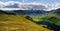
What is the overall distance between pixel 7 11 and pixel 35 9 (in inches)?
16.1

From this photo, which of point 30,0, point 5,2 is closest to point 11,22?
point 5,2

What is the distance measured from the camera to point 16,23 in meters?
1.92

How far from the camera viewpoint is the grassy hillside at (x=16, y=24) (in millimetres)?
1889

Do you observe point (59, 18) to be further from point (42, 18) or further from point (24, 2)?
point (24, 2)

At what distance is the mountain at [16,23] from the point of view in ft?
6.20

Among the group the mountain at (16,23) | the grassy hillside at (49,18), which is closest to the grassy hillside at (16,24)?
the mountain at (16,23)

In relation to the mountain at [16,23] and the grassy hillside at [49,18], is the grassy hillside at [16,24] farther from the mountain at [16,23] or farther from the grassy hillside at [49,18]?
the grassy hillside at [49,18]

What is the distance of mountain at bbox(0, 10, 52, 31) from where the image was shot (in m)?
1.89

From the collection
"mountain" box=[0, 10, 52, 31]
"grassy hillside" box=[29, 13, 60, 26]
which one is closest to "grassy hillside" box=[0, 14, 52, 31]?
"mountain" box=[0, 10, 52, 31]

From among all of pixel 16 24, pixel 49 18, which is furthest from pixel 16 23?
pixel 49 18

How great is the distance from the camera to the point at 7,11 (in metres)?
1.95

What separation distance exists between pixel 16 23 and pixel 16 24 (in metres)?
0.02

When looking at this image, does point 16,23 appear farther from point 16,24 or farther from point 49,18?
point 49,18

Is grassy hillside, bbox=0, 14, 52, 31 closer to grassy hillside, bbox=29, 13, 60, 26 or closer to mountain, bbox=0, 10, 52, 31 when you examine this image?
mountain, bbox=0, 10, 52, 31
